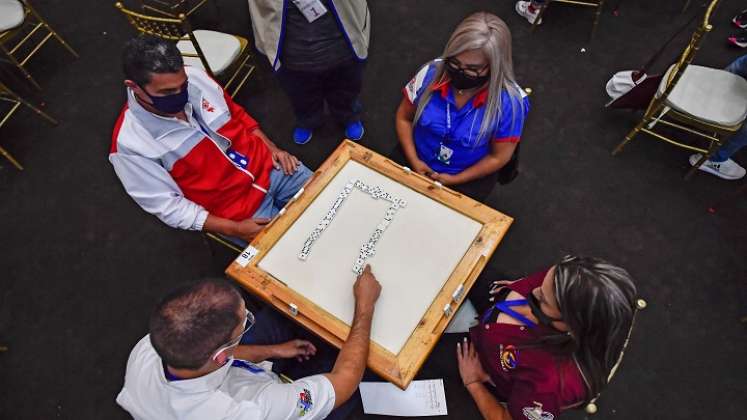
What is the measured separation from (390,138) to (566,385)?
2.40m

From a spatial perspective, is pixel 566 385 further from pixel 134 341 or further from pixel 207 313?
pixel 134 341

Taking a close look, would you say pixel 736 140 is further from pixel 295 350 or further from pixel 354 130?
pixel 295 350

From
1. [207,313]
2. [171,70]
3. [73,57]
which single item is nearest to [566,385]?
[207,313]

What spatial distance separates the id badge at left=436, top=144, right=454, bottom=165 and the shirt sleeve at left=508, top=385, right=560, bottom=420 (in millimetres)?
1237

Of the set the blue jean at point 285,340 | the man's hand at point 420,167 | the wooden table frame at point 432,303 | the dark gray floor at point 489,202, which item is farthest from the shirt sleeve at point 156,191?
the man's hand at point 420,167

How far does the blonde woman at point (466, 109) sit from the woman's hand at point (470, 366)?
917mm

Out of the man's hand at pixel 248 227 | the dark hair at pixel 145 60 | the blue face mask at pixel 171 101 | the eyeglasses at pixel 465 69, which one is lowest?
the man's hand at pixel 248 227

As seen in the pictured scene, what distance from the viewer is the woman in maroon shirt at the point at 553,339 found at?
133cm

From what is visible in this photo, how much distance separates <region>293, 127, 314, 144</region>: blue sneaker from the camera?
3.45 meters

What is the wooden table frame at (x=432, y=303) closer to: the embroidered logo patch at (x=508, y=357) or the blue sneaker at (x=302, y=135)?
the embroidered logo patch at (x=508, y=357)

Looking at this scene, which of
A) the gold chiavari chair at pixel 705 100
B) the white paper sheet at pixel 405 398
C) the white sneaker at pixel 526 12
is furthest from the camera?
the white sneaker at pixel 526 12

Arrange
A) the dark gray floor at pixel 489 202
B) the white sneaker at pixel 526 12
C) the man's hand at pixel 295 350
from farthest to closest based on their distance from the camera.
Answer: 1. the white sneaker at pixel 526 12
2. the dark gray floor at pixel 489 202
3. the man's hand at pixel 295 350

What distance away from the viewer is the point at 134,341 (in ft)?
9.00

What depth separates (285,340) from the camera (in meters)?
2.08
